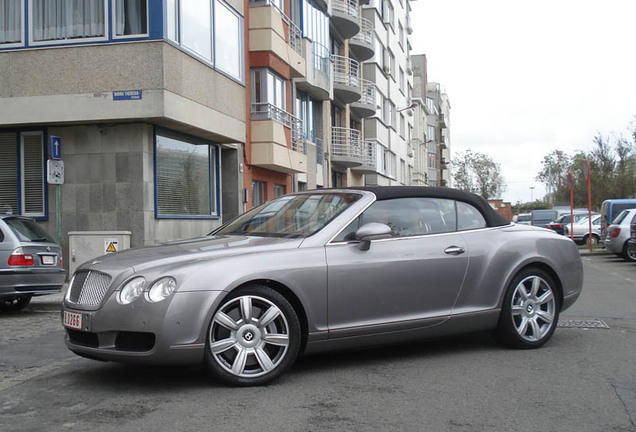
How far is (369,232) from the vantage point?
18.4ft

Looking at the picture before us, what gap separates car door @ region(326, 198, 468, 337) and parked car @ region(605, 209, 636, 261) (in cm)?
1540

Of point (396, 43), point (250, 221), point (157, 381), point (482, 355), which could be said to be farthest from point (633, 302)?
point (396, 43)

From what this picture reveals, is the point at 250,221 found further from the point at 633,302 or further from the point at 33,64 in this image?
the point at 33,64

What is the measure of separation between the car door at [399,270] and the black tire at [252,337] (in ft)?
1.44

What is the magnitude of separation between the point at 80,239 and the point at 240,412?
11.6 meters

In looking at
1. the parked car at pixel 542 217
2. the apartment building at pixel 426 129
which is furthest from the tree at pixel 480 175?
the parked car at pixel 542 217

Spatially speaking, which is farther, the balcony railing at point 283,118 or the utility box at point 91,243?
the balcony railing at point 283,118

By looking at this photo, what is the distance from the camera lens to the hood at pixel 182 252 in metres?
5.11

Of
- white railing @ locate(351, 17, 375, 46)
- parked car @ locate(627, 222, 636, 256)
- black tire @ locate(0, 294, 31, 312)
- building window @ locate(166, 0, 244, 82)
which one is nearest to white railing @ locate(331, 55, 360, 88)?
white railing @ locate(351, 17, 375, 46)

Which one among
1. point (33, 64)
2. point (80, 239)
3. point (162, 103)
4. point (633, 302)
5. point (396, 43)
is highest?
point (396, 43)

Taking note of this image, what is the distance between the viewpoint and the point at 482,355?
6371 millimetres

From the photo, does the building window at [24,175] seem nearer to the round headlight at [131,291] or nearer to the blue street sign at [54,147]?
the blue street sign at [54,147]

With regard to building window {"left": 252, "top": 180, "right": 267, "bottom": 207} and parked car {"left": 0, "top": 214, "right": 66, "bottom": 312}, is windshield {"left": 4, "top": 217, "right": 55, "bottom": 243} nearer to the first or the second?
parked car {"left": 0, "top": 214, "right": 66, "bottom": 312}

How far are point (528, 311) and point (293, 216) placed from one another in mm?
2344
